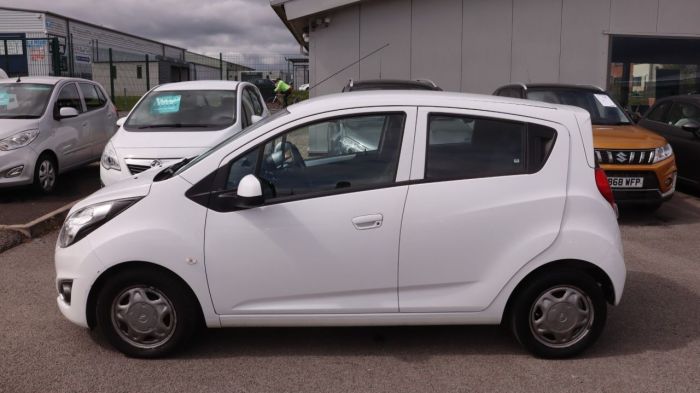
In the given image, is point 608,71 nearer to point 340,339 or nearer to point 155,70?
point 340,339

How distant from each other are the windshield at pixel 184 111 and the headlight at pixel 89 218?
4.18 meters

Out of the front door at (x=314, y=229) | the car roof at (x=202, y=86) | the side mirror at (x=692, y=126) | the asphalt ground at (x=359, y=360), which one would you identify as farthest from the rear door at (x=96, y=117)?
the side mirror at (x=692, y=126)

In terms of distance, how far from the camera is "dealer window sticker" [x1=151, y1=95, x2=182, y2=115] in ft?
28.4

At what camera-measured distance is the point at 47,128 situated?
927cm

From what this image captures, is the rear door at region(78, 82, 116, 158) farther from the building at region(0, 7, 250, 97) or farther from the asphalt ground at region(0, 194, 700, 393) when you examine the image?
the building at region(0, 7, 250, 97)

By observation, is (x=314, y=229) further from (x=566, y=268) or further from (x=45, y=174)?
(x=45, y=174)

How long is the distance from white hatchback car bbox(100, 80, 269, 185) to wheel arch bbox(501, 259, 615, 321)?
4339mm

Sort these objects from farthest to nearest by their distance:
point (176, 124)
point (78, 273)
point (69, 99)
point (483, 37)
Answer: point (483, 37), point (69, 99), point (176, 124), point (78, 273)

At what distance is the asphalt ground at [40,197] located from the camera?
7.97 m

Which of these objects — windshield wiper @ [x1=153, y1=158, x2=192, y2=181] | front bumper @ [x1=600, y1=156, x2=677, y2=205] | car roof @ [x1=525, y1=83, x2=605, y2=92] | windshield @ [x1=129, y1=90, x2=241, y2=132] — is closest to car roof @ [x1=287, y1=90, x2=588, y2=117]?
windshield wiper @ [x1=153, y1=158, x2=192, y2=181]

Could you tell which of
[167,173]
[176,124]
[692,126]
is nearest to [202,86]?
[176,124]

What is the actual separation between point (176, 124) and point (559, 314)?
5.78 metres

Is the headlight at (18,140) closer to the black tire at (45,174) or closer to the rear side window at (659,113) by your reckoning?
the black tire at (45,174)

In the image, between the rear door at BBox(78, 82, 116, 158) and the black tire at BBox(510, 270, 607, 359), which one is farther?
the rear door at BBox(78, 82, 116, 158)
